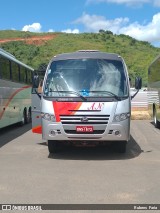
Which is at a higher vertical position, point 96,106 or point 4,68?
point 4,68

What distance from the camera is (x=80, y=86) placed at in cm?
1042

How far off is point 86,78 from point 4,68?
262 inches

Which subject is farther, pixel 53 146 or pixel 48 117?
pixel 53 146

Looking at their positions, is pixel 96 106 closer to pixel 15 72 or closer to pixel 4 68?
pixel 4 68

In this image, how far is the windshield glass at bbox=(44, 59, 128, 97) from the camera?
10289 mm

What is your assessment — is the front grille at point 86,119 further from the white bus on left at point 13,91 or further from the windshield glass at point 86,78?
the white bus on left at point 13,91

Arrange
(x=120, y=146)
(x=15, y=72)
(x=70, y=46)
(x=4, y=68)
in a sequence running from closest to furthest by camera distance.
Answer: (x=120, y=146), (x=4, y=68), (x=15, y=72), (x=70, y=46)

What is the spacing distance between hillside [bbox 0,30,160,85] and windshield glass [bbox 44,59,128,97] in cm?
6111

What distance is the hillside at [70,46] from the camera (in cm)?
8103

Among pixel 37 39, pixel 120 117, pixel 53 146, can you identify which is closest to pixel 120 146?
pixel 120 117

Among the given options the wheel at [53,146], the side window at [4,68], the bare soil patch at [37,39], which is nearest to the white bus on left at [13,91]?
the side window at [4,68]

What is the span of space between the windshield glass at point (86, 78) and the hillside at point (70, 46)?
61.1 metres

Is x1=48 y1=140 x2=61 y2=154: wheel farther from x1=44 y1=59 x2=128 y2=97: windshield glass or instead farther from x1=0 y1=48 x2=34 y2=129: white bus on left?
x1=0 y1=48 x2=34 y2=129: white bus on left

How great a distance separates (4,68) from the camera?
1638cm
